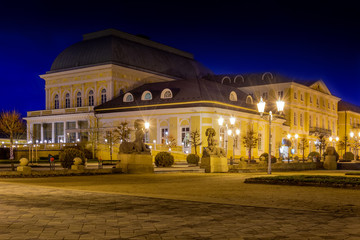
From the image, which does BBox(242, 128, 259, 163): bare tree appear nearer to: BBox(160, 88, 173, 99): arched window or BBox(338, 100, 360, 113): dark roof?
BBox(160, 88, 173, 99): arched window

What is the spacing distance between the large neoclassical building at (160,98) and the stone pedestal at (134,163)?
28.2 m

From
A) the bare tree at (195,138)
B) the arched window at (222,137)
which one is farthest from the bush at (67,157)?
the arched window at (222,137)

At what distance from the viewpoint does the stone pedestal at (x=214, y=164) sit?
96.2 feet

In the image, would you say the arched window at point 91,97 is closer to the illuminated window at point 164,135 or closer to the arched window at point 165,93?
the arched window at point 165,93

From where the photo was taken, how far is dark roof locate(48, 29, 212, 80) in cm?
7589

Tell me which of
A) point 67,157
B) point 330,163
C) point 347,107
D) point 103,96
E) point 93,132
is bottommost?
point 330,163

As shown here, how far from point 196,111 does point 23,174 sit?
38.7 m

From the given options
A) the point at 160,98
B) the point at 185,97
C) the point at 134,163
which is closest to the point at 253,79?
Answer: the point at 160,98

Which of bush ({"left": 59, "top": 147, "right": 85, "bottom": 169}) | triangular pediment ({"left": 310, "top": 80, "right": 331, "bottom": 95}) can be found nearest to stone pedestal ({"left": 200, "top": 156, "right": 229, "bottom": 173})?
bush ({"left": 59, "top": 147, "right": 85, "bottom": 169})

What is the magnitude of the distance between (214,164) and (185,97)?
33866mm

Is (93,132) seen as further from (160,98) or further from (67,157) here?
(67,157)

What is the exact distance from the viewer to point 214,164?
96.7 ft

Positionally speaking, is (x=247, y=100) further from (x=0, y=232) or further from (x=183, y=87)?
(x=0, y=232)

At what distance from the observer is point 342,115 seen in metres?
105
